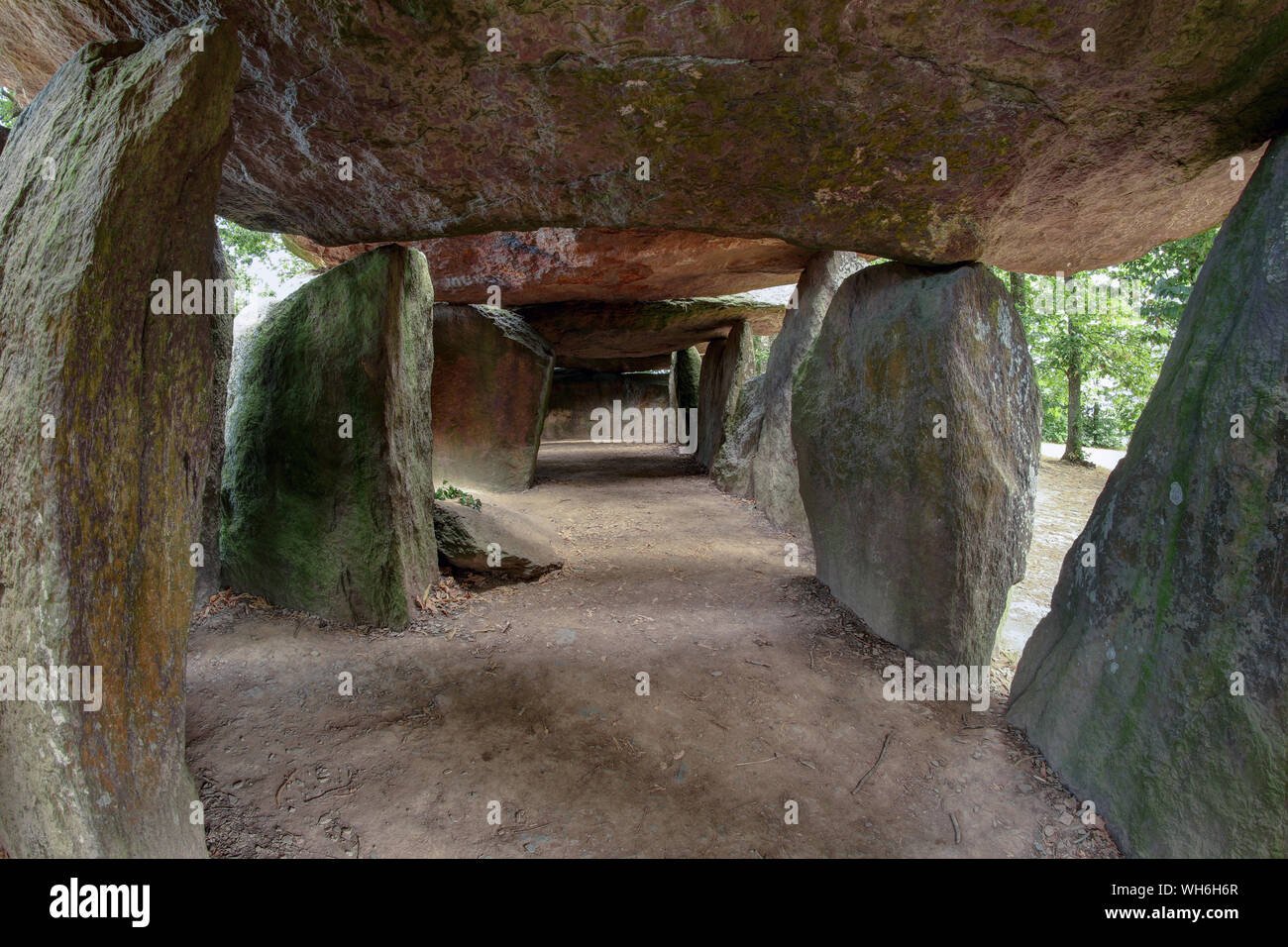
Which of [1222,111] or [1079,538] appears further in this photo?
[1079,538]

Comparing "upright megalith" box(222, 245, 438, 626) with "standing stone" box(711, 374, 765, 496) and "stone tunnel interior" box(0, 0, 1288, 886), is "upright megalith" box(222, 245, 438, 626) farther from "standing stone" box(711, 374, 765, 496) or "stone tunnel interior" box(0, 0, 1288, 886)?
"standing stone" box(711, 374, 765, 496)

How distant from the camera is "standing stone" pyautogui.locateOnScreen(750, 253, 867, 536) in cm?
697

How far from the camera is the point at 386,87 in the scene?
8.42 ft

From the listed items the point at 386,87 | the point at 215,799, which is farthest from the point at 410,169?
the point at 215,799

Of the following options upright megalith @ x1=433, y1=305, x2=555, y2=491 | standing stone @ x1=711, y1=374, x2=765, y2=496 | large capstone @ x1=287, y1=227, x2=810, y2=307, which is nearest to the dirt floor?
large capstone @ x1=287, y1=227, x2=810, y2=307

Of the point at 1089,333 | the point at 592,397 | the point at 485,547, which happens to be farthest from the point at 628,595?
the point at 592,397

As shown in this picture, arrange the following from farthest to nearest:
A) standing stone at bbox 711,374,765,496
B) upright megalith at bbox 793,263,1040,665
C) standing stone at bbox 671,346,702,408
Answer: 1. standing stone at bbox 671,346,702,408
2. standing stone at bbox 711,374,765,496
3. upright megalith at bbox 793,263,1040,665

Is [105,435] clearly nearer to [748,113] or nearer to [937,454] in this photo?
[748,113]

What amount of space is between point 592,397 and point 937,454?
49.5 ft

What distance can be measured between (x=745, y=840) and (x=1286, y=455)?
2.19 meters

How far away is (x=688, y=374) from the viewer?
14.6 m

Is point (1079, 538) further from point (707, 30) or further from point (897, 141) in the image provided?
point (707, 30)

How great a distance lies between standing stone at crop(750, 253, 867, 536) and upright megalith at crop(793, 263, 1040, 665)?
2.58m
